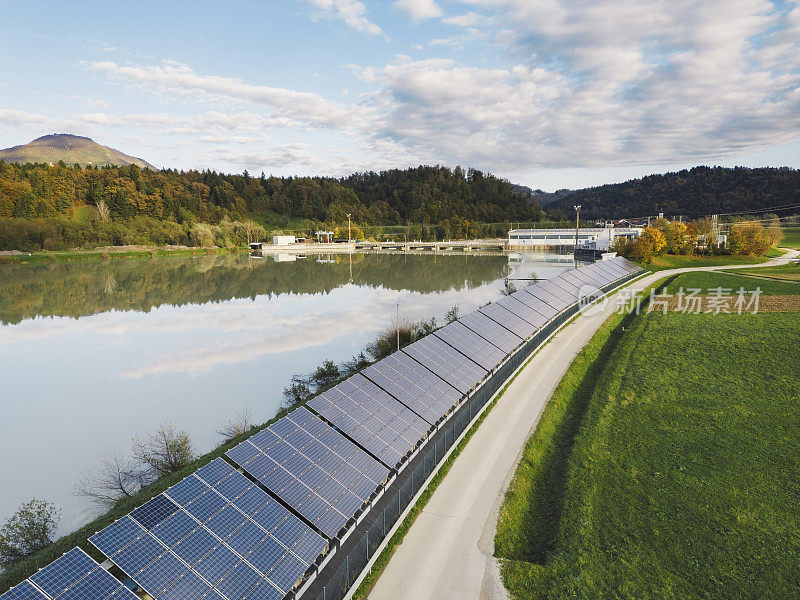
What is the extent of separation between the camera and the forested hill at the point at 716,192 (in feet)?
488

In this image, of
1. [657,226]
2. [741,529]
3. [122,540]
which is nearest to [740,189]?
[657,226]

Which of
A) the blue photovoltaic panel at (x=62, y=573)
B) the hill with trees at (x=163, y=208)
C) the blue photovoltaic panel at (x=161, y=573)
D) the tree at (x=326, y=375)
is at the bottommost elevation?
the tree at (x=326, y=375)

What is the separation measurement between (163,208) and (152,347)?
380 ft

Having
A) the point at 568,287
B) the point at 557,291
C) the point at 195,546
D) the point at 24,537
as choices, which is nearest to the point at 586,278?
the point at 568,287

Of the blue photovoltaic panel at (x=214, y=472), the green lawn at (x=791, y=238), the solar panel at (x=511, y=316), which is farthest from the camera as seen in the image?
the green lawn at (x=791, y=238)

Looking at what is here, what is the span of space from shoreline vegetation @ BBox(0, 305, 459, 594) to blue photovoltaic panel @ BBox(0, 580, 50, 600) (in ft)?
17.7

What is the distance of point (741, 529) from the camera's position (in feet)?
37.2

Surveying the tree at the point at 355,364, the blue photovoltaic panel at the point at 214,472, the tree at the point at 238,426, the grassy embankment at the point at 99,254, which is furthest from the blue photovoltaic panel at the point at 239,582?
the grassy embankment at the point at 99,254

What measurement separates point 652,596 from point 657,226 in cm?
8935

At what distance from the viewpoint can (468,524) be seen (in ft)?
37.3

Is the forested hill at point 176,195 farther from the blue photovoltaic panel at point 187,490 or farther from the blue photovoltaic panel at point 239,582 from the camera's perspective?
the blue photovoltaic panel at point 239,582

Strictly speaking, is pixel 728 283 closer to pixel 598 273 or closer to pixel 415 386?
pixel 598 273

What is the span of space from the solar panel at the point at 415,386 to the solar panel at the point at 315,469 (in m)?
3.06

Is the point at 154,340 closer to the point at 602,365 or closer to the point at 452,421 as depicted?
the point at 452,421
